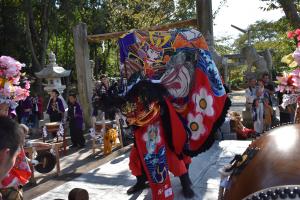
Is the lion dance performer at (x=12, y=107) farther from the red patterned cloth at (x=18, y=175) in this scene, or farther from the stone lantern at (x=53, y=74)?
the stone lantern at (x=53, y=74)

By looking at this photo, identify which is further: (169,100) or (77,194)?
(169,100)

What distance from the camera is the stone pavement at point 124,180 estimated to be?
452 cm

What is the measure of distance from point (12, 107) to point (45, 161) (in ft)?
7.48

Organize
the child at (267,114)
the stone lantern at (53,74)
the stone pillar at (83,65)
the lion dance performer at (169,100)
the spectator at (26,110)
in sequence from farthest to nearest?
the spectator at (26,110)
the stone lantern at (53,74)
the stone pillar at (83,65)
the child at (267,114)
the lion dance performer at (169,100)

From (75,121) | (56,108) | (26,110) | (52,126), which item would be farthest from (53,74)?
(52,126)

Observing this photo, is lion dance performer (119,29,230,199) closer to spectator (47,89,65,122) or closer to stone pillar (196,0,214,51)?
stone pillar (196,0,214,51)

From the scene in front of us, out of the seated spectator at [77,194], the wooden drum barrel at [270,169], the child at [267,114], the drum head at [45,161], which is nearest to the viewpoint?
the wooden drum barrel at [270,169]

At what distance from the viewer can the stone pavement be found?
14.8 ft

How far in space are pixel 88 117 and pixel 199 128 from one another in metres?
6.51

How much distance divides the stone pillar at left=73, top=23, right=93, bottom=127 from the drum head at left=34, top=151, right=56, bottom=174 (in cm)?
454

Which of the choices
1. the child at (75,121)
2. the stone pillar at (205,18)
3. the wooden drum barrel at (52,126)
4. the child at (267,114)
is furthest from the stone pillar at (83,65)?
the child at (267,114)

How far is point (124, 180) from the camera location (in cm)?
518

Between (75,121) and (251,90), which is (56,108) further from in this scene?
(251,90)

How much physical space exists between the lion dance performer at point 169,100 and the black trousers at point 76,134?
423 centimetres
